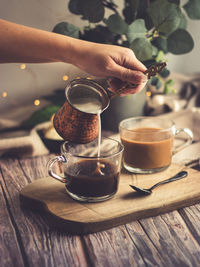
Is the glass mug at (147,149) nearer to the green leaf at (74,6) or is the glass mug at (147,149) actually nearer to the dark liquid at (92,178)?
the dark liquid at (92,178)

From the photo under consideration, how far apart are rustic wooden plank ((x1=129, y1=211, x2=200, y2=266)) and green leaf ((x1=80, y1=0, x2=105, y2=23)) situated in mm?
908

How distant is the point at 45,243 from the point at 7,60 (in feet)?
2.00

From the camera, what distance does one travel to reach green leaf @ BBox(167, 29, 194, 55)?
1.62 meters

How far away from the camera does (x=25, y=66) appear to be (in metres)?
1.84

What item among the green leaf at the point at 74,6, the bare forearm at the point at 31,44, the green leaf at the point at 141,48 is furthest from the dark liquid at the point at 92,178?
the green leaf at the point at 74,6

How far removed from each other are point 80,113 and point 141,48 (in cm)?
58

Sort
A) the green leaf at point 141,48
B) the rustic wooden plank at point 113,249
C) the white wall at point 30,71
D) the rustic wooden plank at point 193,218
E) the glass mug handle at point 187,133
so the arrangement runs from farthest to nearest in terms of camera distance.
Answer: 1. the white wall at point 30,71
2. the green leaf at point 141,48
3. the glass mug handle at point 187,133
4. the rustic wooden plank at point 193,218
5. the rustic wooden plank at point 113,249

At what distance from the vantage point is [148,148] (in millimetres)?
1315

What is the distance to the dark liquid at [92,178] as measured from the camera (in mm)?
1107

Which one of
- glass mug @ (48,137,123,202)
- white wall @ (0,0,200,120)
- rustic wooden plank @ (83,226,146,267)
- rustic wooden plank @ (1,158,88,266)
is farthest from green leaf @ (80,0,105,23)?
rustic wooden plank @ (83,226,146,267)

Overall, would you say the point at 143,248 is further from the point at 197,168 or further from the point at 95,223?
the point at 197,168

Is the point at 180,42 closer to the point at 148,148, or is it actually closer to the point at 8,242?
the point at 148,148

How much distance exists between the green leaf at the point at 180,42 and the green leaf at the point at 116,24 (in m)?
0.22

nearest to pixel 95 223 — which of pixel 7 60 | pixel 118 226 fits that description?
pixel 118 226
